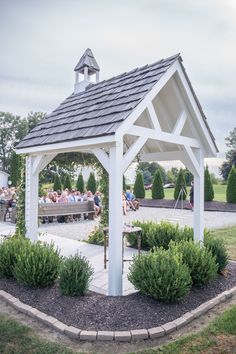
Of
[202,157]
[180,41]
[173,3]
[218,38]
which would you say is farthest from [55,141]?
[218,38]

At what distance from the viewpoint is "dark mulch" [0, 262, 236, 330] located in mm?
3590

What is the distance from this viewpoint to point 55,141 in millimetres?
5918

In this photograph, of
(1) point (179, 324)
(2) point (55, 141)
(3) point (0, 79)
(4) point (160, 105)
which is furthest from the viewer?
(3) point (0, 79)

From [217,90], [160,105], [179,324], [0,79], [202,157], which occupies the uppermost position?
[0,79]

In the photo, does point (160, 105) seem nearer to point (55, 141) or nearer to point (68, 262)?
point (55, 141)

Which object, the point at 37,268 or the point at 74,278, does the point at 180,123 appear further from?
the point at 37,268

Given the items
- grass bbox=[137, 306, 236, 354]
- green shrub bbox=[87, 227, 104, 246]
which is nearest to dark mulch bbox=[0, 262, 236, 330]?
grass bbox=[137, 306, 236, 354]

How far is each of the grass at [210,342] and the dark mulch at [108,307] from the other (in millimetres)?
388

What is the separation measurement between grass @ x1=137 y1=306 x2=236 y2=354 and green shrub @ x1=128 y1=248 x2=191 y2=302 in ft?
1.91

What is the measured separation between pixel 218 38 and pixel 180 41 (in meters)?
0.93

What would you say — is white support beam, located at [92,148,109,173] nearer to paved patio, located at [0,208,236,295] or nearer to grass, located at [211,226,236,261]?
paved patio, located at [0,208,236,295]

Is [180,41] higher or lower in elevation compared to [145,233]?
higher

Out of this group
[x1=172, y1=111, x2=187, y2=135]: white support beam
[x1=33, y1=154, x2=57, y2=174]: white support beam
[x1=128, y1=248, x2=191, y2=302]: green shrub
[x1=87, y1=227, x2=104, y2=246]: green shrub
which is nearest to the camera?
[x1=128, y1=248, x2=191, y2=302]: green shrub

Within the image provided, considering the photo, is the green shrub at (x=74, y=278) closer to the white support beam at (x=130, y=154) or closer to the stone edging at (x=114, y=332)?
the stone edging at (x=114, y=332)
